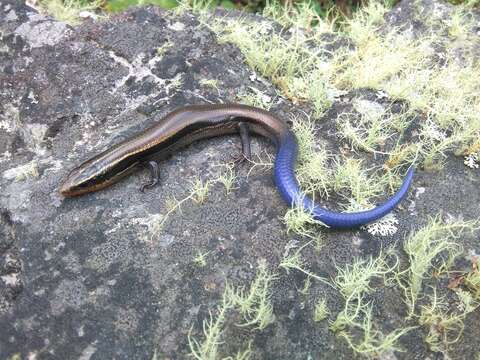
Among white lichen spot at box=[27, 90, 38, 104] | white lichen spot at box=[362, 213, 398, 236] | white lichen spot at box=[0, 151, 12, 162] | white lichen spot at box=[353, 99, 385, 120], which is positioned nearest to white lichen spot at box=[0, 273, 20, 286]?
white lichen spot at box=[0, 151, 12, 162]

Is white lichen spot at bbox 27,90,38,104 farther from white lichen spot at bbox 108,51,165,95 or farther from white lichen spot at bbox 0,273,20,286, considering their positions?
white lichen spot at bbox 0,273,20,286

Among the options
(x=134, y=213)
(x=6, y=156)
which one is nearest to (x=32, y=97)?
(x=6, y=156)

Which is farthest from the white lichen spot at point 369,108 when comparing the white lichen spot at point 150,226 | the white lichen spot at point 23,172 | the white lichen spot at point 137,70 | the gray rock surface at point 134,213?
the white lichen spot at point 23,172

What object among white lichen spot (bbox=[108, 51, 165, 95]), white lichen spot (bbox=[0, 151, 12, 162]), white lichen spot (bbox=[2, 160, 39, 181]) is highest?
white lichen spot (bbox=[108, 51, 165, 95])

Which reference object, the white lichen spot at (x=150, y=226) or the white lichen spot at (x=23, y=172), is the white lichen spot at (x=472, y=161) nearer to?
the white lichen spot at (x=150, y=226)

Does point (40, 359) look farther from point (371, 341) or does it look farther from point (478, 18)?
point (478, 18)

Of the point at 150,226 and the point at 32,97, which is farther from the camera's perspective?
the point at 32,97

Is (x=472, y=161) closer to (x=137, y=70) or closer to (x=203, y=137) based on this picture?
(x=203, y=137)

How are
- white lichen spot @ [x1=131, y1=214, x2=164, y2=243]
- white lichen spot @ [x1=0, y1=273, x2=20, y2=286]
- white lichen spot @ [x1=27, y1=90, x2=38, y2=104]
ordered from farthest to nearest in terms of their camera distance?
white lichen spot @ [x1=27, y1=90, x2=38, y2=104]
white lichen spot @ [x1=131, y1=214, x2=164, y2=243]
white lichen spot @ [x1=0, y1=273, x2=20, y2=286]
